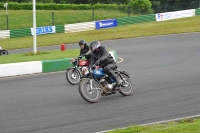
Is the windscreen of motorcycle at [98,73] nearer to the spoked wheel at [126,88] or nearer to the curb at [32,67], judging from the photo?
the spoked wheel at [126,88]

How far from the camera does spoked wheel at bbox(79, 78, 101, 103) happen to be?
39.3 ft

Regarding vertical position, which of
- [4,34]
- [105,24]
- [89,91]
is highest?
[105,24]

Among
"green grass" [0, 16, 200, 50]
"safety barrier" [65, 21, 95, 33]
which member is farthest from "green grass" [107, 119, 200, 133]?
"safety barrier" [65, 21, 95, 33]

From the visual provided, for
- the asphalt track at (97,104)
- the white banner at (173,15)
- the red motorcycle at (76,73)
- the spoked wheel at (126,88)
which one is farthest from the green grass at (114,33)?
the spoked wheel at (126,88)

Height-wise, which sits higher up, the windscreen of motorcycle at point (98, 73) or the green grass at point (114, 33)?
the windscreen of motorcycle at point (98, 73)

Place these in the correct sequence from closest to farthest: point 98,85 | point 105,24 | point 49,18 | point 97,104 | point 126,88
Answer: point 97,104 < point 98,85 < point 126,88 < point 105,24 < point 49,18

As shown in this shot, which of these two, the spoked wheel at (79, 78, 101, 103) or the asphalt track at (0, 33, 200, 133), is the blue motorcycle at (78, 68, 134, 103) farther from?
the asphalt track at (0, 33, 200, 133)

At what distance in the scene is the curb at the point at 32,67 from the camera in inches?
724

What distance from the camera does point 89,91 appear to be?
12195 mm

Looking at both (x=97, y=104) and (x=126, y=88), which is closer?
(x=97, y=104)

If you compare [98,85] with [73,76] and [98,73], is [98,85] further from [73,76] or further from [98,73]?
[73,76]

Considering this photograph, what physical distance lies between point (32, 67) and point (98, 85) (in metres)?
7.15

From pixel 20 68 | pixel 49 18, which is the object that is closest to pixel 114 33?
pixel 49 18

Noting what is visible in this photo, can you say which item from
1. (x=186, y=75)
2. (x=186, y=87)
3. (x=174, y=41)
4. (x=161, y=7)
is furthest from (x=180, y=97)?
(x=161, y=7)
